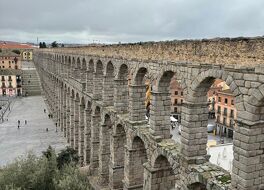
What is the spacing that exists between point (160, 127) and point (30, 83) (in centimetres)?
8923

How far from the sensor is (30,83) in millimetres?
100125

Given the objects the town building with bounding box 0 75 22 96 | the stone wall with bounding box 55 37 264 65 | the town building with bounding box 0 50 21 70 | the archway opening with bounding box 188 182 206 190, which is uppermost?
the stone wall with bounding box 55 37 264 65

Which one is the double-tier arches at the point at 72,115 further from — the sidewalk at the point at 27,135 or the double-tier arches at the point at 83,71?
the double-tier arches at the point at 83,71

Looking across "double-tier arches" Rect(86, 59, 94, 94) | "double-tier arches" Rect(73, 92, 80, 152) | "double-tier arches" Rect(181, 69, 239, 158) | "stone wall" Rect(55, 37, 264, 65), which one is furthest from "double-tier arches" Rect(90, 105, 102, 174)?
"double-tier arches" Rect(181, 69, 239, 158)

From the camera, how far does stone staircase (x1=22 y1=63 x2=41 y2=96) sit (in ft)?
315

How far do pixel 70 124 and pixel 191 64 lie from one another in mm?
27937

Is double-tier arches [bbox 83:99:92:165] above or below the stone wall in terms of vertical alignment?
below

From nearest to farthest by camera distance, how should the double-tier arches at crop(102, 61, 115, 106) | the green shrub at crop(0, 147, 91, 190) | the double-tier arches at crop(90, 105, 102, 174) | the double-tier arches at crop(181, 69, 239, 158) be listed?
1. the double-tier arches at crop(181, 69, 239, 158)
2. the green shrub at crop(0, 147, 91, 190)
3. the double-tier arches at crop(102, 61, 115, 106)
4. the double-tier arches at crop(90, 105, 102, 174)

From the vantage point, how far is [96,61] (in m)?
27.4

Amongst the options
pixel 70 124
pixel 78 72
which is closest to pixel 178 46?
pixel 78 72

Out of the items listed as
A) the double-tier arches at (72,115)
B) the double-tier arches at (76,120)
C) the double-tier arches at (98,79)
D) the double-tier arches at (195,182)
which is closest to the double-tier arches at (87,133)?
the double-tier arches at (98,79)

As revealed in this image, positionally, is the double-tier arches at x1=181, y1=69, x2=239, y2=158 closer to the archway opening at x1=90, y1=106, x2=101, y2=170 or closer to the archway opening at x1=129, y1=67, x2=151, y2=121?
the archway opening at x1=129, y1=67, x2=151, y2=121

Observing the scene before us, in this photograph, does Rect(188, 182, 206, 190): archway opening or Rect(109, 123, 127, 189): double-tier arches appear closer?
Rect(188, 182, 206, 190): archway opening

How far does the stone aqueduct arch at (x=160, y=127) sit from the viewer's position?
10938 millimetres
